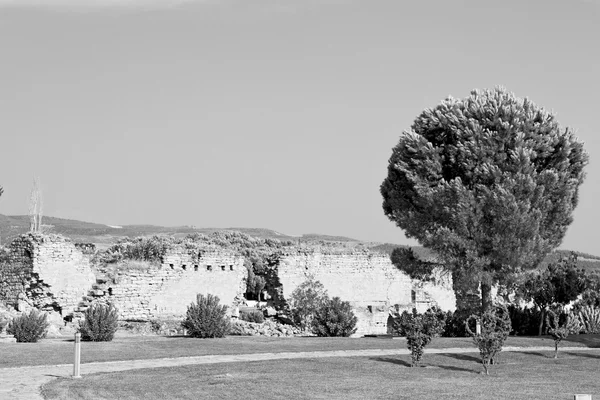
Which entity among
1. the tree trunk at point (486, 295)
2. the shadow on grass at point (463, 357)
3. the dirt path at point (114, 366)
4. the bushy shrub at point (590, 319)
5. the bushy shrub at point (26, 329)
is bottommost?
the dirt path at point (114, 366)

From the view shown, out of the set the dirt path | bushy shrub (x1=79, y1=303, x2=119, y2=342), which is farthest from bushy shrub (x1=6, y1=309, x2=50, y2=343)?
the dirt path

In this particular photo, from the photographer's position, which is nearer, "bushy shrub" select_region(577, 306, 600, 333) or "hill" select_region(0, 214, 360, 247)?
"bushy shrub" select_region(577, 306, 600, 333)

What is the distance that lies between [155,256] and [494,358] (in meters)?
18.0

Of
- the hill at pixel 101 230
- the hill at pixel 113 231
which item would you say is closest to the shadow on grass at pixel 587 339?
the hill at pixel 113 231

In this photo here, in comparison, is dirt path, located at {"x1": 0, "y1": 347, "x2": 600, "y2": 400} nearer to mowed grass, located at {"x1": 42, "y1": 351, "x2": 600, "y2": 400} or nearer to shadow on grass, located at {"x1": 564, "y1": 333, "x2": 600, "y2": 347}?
mowed grass, located at {"x1": 42, "y1": 351, "x2": 600, "y2": 400}

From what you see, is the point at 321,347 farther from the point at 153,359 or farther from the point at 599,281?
the point at 599,281

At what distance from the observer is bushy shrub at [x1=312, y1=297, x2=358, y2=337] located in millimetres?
29859

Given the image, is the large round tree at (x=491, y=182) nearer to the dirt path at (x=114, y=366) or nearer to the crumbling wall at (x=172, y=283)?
the dirt path at (x=114, y=366)

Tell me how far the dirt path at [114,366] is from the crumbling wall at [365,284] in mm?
14832

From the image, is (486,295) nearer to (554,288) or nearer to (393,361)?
(554,288)

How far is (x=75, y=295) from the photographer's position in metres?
31.7

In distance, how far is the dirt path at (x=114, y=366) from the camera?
15641 mm

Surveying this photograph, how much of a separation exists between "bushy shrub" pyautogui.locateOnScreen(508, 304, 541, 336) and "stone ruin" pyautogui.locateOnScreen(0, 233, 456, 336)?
3378 millimetres

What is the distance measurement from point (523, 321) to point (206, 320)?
13.9 meters
